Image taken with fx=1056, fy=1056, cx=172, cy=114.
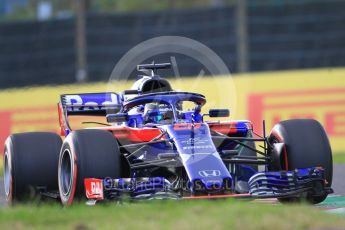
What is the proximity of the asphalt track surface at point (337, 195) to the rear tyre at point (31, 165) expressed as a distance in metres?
0.94

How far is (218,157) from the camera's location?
10.6m

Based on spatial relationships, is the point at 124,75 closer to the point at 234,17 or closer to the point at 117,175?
the point at 117,175

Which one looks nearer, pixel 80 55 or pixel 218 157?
pixel 218 157

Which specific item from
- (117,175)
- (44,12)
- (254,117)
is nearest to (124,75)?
(117,175)

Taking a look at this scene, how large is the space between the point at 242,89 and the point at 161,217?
11.0m

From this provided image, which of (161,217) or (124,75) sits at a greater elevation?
(124,75)

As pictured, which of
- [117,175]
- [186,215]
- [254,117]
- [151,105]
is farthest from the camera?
[254,117]

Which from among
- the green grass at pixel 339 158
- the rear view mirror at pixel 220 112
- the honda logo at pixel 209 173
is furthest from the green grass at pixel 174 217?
the green grass at pixel 339 158

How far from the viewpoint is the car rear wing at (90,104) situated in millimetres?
12914

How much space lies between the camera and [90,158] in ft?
34.0

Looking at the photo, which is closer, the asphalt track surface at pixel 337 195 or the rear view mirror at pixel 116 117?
the asphalt track surface at pixel 337 195

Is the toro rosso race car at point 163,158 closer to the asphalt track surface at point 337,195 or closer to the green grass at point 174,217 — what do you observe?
the asphalt track surface at point 337,195

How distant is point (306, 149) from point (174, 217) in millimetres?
3219

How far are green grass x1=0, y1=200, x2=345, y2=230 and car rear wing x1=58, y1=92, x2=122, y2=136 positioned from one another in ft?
13.0
